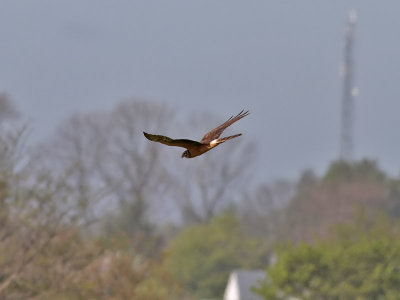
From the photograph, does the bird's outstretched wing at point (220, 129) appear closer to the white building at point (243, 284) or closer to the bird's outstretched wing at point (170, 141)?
the bird's outstretched wing at point (170, 141)

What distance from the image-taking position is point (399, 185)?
7506 cm

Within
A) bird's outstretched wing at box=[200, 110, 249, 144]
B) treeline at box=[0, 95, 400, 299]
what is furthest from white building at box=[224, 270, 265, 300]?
bird's outstretched wing at box=[200, 110, 249, 144]

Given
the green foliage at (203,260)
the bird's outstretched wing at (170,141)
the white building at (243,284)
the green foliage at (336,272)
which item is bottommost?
the bird's outstretched wing at (170,141)

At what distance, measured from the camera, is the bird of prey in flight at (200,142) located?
17.2 ft

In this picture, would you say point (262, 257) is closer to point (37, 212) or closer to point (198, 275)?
point (198, 275)

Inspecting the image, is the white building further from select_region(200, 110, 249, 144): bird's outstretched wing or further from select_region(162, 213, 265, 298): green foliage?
select_region(200, 110, 249, 144): bird's outstretched wing

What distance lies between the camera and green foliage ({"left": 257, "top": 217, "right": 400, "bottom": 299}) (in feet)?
135

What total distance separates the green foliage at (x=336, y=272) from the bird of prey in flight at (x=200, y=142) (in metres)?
35.8

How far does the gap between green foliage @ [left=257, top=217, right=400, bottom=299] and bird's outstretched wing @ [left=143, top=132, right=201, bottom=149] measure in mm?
35978

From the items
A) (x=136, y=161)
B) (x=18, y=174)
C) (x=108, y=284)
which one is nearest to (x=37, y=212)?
(x=18, y=174)

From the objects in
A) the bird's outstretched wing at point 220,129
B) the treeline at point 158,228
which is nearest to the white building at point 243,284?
the treeline at point 158,228

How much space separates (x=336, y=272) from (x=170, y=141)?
127 feet

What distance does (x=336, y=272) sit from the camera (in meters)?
43.1

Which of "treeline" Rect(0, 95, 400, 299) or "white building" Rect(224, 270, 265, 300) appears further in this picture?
"white building" Rect(224, 270, 265, 300)
